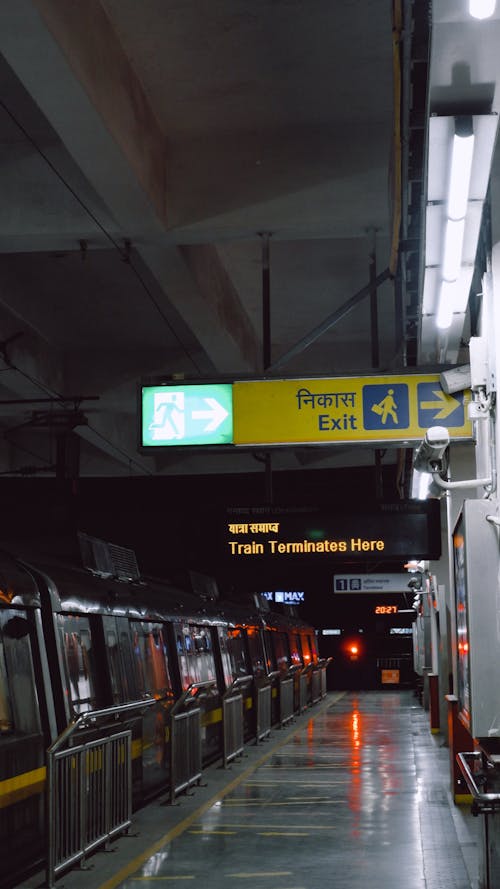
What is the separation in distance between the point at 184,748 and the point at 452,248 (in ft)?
27.5

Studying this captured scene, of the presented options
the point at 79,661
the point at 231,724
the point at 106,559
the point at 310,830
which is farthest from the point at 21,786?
the point at 231,724

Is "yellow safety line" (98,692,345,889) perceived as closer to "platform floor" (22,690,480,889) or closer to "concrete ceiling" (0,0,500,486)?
"platform floor" (22,690,480,889)

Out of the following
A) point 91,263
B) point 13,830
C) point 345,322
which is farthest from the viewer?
point 345,322

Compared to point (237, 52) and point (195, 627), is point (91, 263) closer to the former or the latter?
point (237, 52)

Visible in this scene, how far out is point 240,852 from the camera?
933 centimetres

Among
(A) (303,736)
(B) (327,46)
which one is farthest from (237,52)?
(A) (303,736)

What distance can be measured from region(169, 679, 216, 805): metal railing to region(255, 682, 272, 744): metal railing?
6.19 m

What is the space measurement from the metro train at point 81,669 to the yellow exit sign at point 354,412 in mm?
2298

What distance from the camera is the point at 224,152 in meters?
9.77

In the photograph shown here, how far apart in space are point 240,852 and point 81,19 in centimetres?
659

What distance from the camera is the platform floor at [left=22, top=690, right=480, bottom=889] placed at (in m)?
8.28

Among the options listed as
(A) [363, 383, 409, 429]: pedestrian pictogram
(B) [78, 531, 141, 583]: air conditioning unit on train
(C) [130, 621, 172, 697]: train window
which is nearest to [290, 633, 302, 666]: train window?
(C) [130, 621, 172, 697]: train window

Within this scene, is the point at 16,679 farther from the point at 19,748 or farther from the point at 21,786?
the point at 21,786

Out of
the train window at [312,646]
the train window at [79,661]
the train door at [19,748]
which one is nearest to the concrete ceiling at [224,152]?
the train door at [19,748]
